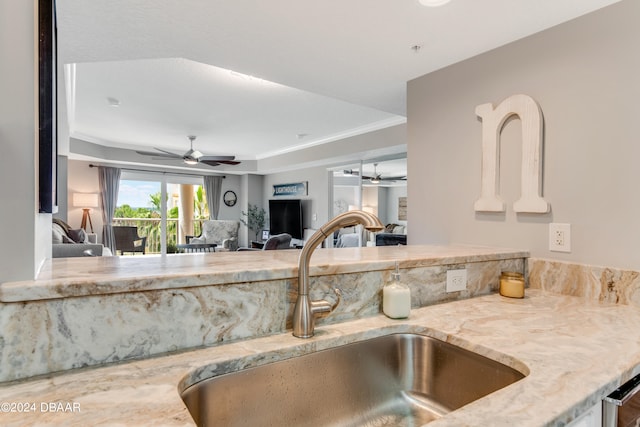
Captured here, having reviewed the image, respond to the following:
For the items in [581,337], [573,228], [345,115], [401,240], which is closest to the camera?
[581,337]

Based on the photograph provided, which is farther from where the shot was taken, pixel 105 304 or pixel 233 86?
pixel 233 86

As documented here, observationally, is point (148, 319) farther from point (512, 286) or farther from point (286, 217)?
point (286, 217)

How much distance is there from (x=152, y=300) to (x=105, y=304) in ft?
0.32

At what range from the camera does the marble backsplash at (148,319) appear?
27.9 inches

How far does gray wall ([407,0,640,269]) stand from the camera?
1.44m

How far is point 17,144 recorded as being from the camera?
2.31ft

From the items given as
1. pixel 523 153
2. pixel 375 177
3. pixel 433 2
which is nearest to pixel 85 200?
pixel 375 177

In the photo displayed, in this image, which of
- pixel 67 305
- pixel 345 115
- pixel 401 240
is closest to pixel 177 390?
pixel 67 305

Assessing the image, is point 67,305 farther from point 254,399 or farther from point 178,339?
point 254,399

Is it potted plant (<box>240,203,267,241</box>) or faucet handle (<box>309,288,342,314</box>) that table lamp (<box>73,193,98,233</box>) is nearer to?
potted plant (<box>240,203,267,241</box>)

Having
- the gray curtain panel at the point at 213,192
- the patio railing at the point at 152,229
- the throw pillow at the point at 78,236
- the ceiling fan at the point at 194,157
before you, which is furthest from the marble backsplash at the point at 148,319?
the gray curtain panel at the point at 213,192

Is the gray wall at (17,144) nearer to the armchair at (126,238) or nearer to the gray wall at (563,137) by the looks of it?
the gray wall at (563,137)

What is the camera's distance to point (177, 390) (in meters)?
0.69

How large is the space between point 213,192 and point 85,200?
2.56 meters
